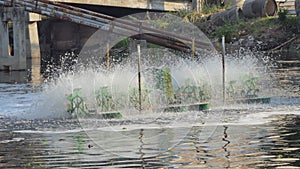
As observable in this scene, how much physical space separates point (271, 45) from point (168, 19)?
32.9 ft

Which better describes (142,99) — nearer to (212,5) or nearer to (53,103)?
(53,103)

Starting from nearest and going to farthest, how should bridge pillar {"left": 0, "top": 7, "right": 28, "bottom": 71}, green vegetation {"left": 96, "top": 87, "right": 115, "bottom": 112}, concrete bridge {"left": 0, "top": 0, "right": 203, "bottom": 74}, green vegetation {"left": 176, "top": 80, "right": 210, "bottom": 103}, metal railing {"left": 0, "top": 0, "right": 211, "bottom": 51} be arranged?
green vegetation {"left": 96, "top": 87, "right": 115, "bottom": 112} → green vegetation {"left": 176, "top": 80, "right": 210, "bottom": 103} → metal railing {"left": 0, "top": 0, "right": 211, "bottom": 51} → bridge pillar {"left": 0, "top": 7, "right": 28, "bottom": 71} → concrete bridge {"left": 0, "top": 0, "right": 203, "bottom": 74}

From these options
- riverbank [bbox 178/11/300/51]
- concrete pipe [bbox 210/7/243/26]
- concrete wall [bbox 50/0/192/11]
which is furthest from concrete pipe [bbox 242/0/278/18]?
concrete wall [bbox 50/0/192/11]

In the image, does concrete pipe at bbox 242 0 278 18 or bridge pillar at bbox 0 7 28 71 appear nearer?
bridge pillar at bbox 0 7 28 71

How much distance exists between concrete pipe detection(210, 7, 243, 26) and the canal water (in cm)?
3335

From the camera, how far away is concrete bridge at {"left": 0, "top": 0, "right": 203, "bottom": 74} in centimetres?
4025

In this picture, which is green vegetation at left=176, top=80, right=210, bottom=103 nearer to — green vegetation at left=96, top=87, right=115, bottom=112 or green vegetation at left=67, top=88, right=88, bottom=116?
green vegetation at left=96, top=87, right=115, bottom=112

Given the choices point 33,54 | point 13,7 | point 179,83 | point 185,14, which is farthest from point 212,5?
point 179,83

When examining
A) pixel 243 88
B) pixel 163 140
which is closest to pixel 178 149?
pixel 163 140

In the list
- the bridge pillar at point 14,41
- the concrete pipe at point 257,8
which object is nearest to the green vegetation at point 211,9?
the concrete pipe at point 257,8

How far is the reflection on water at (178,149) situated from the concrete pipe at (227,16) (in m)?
37.9

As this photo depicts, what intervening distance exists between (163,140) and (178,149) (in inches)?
48.1

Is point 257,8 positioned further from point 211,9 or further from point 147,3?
point 147,3

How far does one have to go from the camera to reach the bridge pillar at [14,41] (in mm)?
39875
